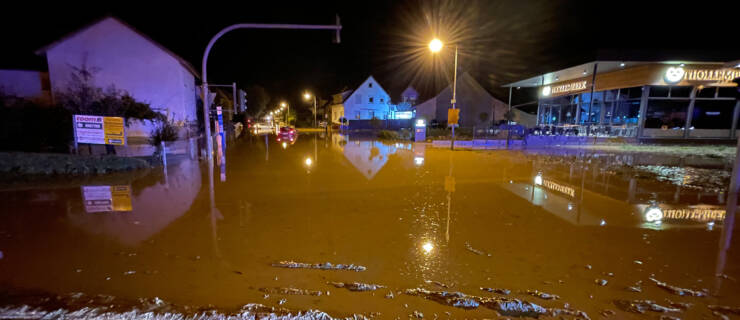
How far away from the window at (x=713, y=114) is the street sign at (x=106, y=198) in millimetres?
32603

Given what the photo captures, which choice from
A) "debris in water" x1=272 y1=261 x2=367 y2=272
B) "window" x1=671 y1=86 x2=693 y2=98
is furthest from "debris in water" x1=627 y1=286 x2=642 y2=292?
"window" x1=671 y1=86 x2=693 y2=98

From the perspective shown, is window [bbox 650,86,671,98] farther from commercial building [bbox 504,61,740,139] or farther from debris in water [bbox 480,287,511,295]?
debris in water [bbox 480,287,511,295]

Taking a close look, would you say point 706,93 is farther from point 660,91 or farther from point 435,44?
point 435,44

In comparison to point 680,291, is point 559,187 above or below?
above

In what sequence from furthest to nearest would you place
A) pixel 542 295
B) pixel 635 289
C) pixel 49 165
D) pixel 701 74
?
pixel 701 74, pixel 49 165, pixel 635 289, pixel 542 295

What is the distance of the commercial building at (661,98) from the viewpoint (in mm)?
20719

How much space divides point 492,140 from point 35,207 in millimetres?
21396

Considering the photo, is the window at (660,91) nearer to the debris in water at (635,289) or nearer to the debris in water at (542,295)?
the debris in water at (635,289)

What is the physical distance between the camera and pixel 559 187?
927 centimetres

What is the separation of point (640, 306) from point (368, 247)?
329cm

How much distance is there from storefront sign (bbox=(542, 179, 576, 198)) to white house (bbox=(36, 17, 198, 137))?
21.6m

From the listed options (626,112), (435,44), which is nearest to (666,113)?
(626,112)

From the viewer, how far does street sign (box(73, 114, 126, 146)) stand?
12.0 m

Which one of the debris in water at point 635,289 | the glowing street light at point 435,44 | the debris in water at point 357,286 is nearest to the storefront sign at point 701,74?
the glowing street light at point 435,44
